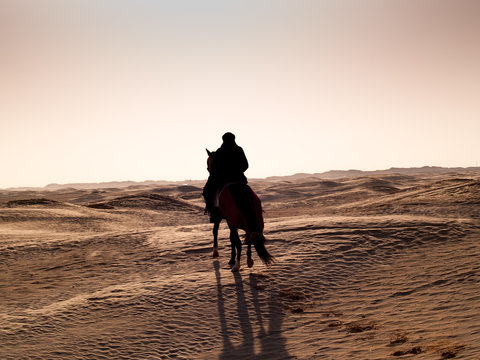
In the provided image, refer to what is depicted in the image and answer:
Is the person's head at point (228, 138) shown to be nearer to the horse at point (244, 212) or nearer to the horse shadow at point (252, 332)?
the horse at point (244, 212)

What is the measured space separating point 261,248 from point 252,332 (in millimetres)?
1700

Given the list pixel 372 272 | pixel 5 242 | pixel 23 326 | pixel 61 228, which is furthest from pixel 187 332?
pixel 61 228

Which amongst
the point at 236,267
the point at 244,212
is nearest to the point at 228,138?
the point at 244,212

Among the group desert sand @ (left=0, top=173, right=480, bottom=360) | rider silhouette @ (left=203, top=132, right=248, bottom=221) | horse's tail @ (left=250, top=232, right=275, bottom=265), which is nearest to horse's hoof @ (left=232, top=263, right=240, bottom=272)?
desert sand @ (left=0, top=173, right=480, bottom=360)

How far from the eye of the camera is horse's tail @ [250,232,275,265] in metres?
6.84

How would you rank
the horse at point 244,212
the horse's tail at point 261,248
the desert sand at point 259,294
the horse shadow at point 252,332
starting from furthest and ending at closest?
the horse at point 244,212 < the horse's tail at point 261,248 < the desert sand at point 259,294 < the horse shadow at point 252,332

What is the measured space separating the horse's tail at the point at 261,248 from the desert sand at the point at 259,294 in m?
0.56

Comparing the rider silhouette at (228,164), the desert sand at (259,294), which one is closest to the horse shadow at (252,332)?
the desert sand at (259,294)

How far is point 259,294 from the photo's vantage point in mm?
6781

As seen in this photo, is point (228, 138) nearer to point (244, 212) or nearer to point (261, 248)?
point (244, 212)

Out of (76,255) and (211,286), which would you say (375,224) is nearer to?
(211,286)

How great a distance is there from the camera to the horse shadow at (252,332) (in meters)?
4.80

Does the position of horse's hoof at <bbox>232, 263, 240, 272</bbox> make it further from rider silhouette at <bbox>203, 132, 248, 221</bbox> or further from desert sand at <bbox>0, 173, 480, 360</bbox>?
rider silhouette at <bbox>203, 132, 248, 221</bbox>

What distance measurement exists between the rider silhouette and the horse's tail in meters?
1.18
